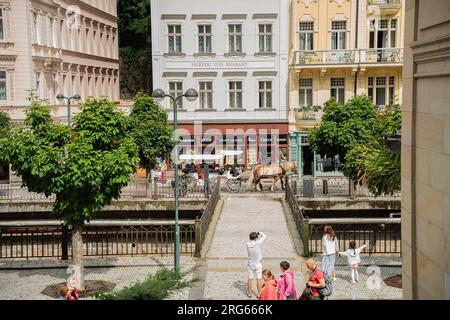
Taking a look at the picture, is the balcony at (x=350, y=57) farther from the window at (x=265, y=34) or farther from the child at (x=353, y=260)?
the child at (x=353, y=260)

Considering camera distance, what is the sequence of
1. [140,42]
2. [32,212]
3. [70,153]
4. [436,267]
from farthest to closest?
[140,42] → [32,212] → [70,153] → [436,267]

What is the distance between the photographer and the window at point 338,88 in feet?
130

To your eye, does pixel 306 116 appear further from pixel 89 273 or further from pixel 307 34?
pixel 89 273

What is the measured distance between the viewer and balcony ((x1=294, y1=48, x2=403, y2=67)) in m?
38.4

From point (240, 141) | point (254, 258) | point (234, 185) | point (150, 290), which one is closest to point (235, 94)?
point (240, 141)

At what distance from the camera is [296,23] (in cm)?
3938

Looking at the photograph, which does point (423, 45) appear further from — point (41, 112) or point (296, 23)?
point (296, 23)

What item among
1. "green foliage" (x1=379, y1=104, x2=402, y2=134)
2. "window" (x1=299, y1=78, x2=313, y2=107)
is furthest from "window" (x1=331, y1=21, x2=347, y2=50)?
"green foliage" (x1=379, y1=104, x2=402, y2=134)

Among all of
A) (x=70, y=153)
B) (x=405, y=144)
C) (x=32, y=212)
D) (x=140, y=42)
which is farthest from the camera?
(x=140, y=42)

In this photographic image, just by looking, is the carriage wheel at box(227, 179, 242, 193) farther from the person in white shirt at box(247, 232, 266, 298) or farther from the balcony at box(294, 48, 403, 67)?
the person in white shirt at box(247, 232, 266, 298)

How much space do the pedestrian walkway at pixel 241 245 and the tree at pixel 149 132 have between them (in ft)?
12.8

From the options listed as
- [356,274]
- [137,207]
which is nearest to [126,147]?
[356,274]

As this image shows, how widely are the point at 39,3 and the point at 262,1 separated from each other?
1254 cm

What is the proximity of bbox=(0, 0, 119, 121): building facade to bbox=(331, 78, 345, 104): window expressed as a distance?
51.3 ft
